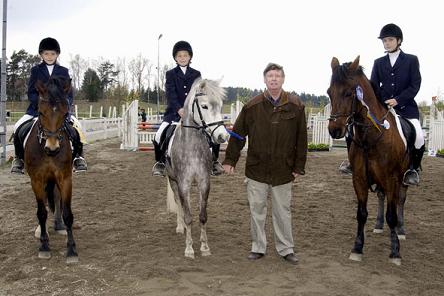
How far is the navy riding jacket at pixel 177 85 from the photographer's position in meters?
6.43

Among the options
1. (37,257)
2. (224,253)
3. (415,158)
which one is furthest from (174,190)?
(415,158)

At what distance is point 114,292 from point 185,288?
2.38ft

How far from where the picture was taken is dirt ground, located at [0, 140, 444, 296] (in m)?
4.59

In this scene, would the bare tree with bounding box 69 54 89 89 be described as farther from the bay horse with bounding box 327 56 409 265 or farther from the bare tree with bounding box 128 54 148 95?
the bay horse with bounding box 327 56 409 265

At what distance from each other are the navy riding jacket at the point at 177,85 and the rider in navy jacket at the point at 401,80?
270 cm

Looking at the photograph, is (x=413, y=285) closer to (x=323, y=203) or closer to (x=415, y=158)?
(x=415, y=158)

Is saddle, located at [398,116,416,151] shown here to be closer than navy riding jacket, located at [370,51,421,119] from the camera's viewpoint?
Yes

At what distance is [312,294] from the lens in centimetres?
435

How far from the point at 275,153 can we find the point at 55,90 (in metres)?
2.73

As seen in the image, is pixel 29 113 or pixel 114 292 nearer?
pixel 114 292

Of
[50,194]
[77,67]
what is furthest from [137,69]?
[50,194]

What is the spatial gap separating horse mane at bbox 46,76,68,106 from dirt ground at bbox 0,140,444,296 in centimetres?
201

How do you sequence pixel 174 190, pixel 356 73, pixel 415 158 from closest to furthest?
1. pixel 356 73
2. pixel 415 158
3. pixel 174 190

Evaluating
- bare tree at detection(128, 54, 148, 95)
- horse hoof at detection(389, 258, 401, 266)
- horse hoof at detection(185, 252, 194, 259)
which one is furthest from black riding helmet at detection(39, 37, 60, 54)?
bare tree at detection(128, 54, 148, 95)
